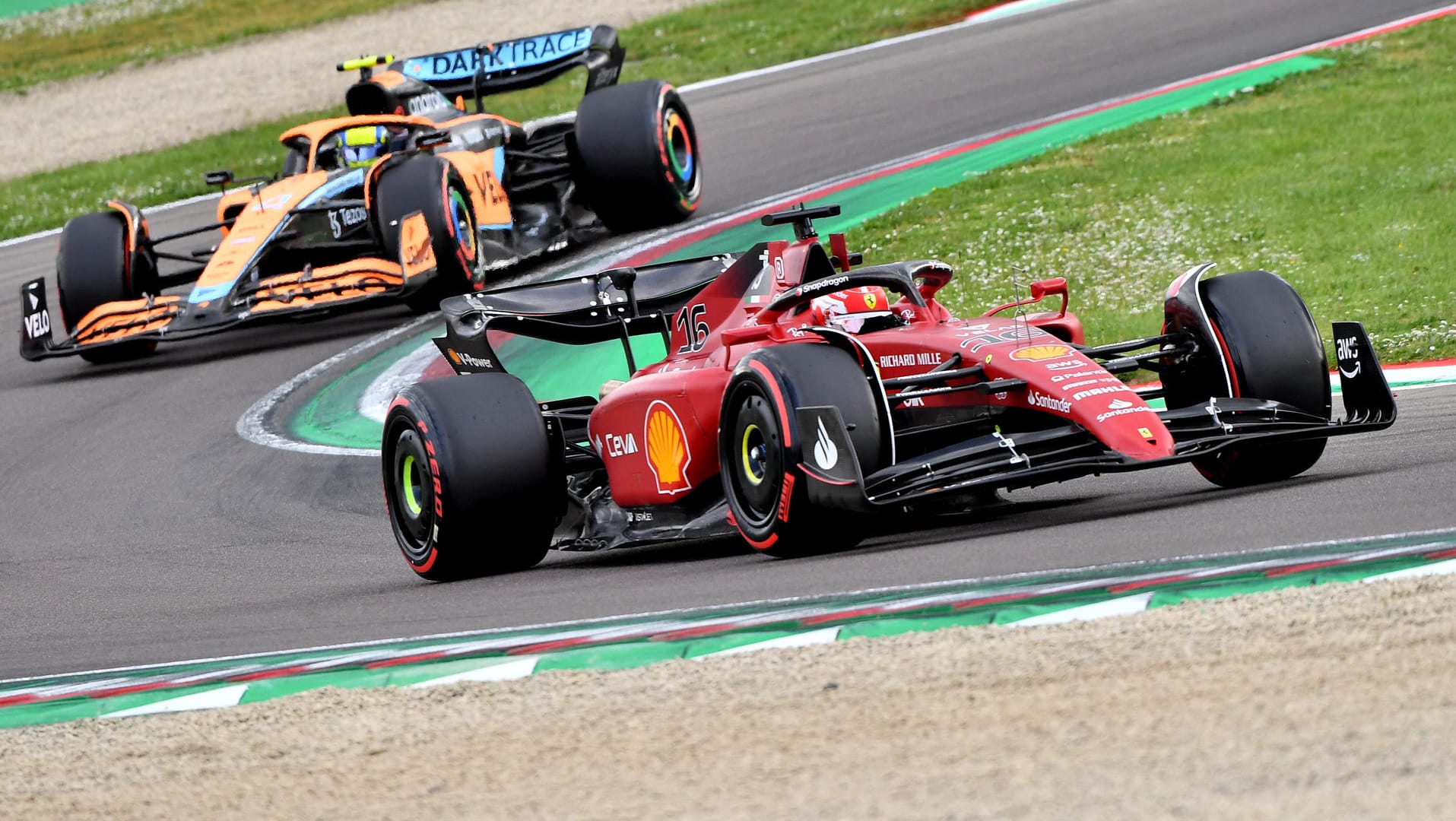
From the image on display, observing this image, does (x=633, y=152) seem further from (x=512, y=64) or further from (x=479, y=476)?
(x=479, y=476)

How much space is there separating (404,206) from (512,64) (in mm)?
3164

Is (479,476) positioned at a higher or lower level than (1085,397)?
lower

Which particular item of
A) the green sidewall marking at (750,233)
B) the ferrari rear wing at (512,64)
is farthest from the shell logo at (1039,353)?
the ferrari rear wing at (512,64)

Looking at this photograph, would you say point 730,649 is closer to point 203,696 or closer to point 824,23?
point 203,696

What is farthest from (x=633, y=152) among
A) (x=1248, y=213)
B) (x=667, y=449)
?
(x=667, y=449)

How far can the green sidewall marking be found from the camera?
12867 mm

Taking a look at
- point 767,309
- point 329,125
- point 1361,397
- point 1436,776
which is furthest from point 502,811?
point 329,125

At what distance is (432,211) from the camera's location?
14.6 m

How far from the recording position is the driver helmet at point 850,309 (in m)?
7.66

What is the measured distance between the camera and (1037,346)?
714 cm

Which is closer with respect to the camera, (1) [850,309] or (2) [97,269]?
(1) [850,309]

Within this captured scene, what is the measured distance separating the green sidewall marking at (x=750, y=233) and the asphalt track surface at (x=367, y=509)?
62 centimetres

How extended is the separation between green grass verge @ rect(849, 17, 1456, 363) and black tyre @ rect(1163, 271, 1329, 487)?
9.52 ft

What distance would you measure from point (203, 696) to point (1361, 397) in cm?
435
